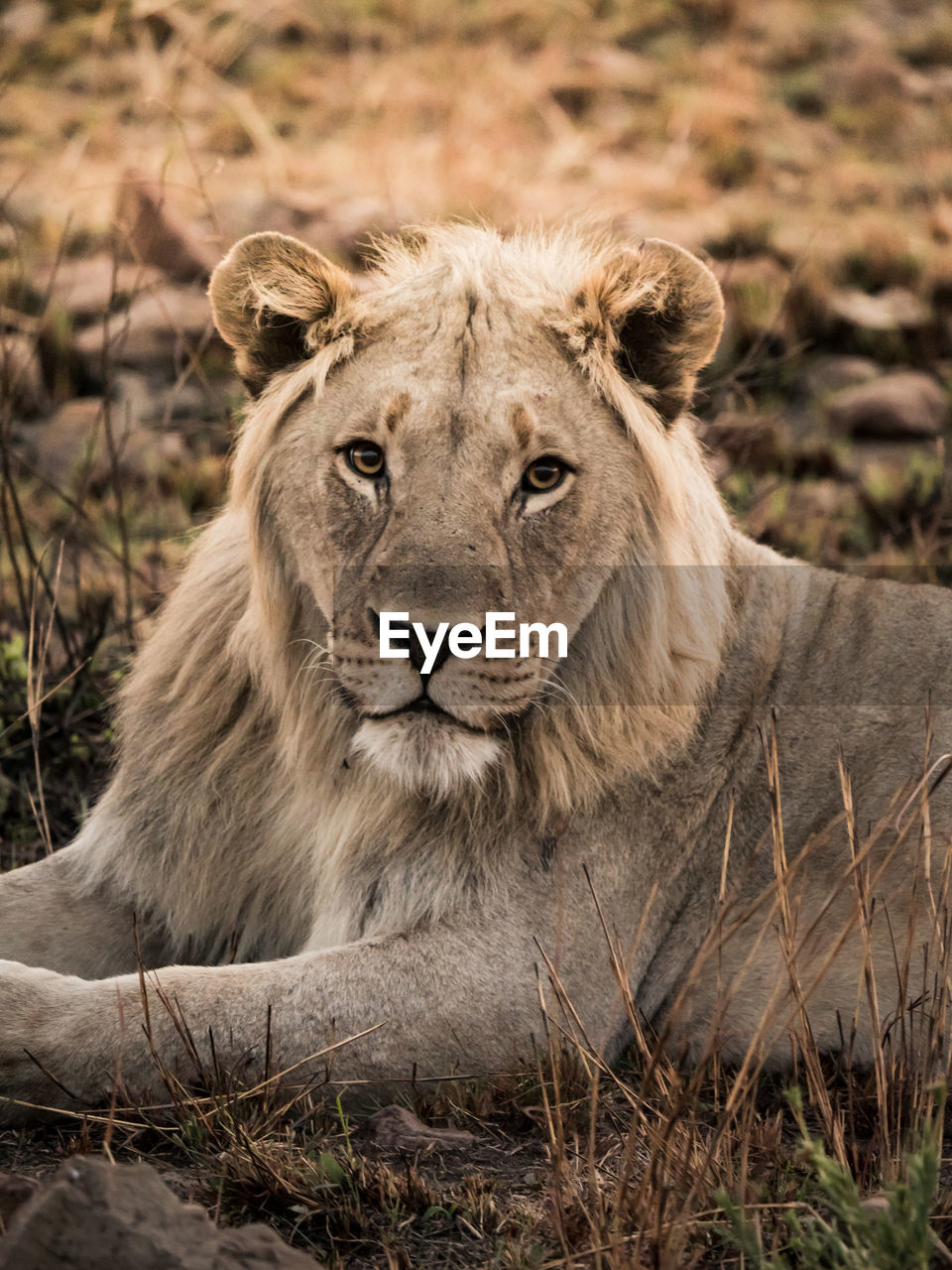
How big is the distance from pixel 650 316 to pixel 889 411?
19.8 feet

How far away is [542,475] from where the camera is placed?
333 centimetres

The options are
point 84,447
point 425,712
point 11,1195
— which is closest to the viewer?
point 11,1195

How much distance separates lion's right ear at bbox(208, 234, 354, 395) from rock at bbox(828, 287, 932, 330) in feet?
24.0

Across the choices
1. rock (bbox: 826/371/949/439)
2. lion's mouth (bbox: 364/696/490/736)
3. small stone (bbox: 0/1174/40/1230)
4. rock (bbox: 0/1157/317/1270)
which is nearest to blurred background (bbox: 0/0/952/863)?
rock (bbox: 826/371/949/439)

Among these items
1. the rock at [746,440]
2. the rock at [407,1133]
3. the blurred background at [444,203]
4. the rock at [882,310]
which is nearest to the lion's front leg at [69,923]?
the blurred background at [444,203]

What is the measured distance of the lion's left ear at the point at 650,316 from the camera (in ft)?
11.3

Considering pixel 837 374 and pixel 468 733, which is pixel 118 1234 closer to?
pixel 468 733

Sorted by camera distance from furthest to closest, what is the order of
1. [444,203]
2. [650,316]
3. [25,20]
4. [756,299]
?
[25,20]
[444,203]
[756,299]
[650,316]

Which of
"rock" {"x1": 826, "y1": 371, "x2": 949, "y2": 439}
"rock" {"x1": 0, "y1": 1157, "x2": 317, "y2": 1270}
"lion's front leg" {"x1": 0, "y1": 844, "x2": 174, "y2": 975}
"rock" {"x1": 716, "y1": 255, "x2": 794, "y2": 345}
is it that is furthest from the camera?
"rock" {"x1": 716, "y1": 255, "x2": 794, "y2": 345}

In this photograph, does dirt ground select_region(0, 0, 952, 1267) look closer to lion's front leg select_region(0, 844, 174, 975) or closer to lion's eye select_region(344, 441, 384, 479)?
lion's front leg select_region(0, 844, 174, 975)

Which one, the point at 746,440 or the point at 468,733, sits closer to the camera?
the point at 468,733

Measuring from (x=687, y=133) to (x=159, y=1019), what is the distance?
11.9 m

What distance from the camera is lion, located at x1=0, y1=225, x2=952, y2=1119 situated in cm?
316

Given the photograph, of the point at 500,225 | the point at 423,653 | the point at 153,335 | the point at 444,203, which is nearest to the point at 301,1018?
the point at 423,653
